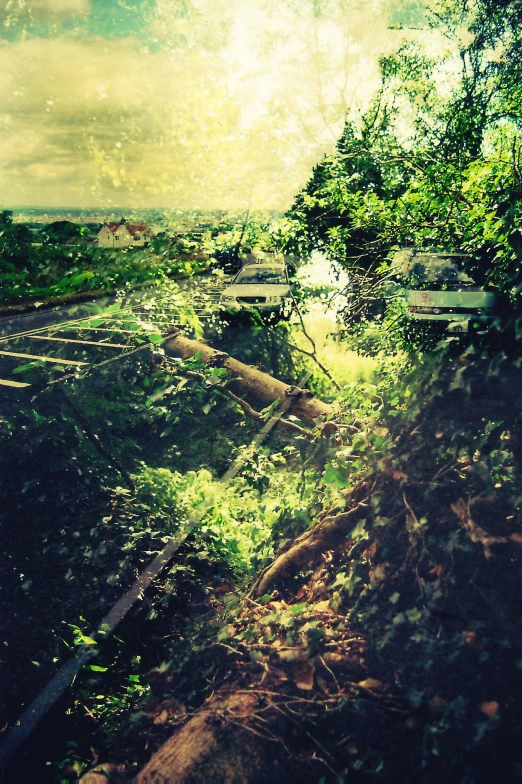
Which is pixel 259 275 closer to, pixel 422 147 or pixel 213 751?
pixel 422 147

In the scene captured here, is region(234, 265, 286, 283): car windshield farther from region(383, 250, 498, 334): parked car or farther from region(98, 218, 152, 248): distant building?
region(383, 250, 498, 334): parked car

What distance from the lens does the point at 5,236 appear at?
4.41m

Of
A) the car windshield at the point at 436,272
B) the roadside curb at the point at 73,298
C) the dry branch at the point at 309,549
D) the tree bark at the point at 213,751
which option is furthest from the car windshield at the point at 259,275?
the tree bark at the point at 213,751

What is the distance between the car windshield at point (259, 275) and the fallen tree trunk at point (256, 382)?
2.81 feet

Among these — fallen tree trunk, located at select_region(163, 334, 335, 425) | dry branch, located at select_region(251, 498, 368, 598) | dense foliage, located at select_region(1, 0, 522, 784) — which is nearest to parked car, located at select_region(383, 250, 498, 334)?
dense foliage, located at select_region(1, 0, 522, 784)

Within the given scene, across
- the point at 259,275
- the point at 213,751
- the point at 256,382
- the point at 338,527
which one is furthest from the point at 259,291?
the point at 213,751

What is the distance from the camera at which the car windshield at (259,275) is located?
4.66m

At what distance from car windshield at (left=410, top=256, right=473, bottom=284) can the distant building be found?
101 inches

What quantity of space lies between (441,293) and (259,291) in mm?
2130

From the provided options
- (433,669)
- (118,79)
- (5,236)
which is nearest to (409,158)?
(118,79)

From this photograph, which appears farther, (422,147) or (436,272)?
(422,147)

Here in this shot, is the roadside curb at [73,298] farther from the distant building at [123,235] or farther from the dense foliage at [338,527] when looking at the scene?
the dense foliage at [338,527]

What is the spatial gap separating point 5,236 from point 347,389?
3.57 m

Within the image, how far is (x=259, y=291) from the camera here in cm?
471
